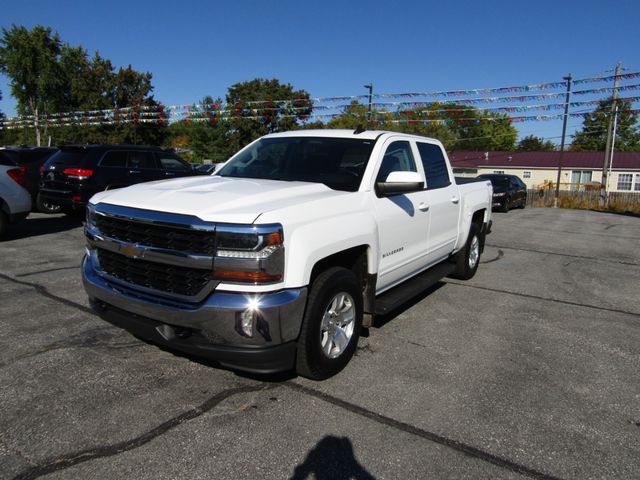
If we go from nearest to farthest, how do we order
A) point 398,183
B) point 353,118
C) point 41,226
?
point 398,183
point 41,226
point 353,118

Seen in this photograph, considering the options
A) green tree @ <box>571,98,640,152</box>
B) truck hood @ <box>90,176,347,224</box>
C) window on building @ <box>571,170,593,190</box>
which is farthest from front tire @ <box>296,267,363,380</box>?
green tree @ <box>571,98,640,152</box>

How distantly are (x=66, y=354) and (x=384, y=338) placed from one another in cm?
276

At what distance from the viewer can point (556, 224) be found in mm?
15516

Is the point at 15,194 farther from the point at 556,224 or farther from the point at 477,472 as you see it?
the point at 556,224

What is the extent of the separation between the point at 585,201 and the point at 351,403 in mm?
30902

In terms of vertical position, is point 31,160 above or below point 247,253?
above

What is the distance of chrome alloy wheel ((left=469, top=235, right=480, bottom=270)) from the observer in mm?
6852

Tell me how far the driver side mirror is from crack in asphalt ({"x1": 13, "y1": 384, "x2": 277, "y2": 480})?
2.07m

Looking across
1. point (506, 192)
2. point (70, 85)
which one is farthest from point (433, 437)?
point (70, 85)

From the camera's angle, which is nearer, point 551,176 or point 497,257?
point 497,257

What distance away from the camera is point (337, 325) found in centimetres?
360

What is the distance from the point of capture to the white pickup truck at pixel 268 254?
2.87 meters

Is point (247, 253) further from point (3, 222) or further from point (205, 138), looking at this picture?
point (205, 138)

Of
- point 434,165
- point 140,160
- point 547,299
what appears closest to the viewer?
point 434,165
